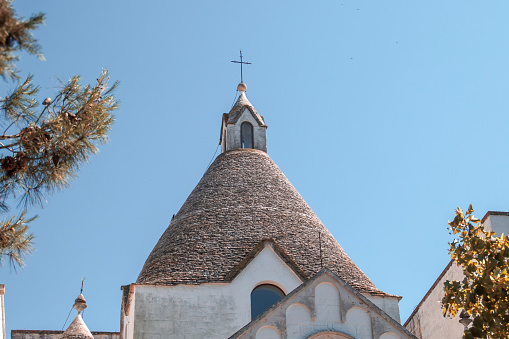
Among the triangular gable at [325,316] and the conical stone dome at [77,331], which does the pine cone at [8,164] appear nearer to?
the triangular gable at [325,316]

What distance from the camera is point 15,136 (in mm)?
11320

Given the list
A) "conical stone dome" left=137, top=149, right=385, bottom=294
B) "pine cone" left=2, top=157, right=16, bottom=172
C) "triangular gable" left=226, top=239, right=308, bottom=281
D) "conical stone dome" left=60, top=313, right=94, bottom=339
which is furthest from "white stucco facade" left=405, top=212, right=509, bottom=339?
"pine cone" left=2, top=157, right=16, bottom=172

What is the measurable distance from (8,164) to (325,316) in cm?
675

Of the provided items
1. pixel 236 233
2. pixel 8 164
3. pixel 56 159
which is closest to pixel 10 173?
pixel 8 164

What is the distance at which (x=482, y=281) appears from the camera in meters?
11.3

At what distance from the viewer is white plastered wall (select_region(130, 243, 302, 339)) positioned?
2084 cm

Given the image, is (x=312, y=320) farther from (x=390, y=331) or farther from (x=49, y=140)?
(x=49, y=140)

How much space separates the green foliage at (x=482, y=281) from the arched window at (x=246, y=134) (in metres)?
16.5

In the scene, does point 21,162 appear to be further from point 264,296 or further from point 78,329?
point 78,329

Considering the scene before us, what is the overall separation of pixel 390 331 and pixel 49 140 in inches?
289

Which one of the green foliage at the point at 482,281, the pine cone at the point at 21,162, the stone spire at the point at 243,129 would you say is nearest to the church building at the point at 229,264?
the stone spire at the point at 243,129

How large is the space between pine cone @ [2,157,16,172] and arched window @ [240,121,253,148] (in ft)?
57.7

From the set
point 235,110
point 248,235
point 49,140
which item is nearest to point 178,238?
point 248,235

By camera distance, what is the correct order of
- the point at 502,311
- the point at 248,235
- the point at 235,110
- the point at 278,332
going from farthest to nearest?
1. the point at 235,110
2. the point at 248,235
3. the point at 278,332
4. the point at 502,311
